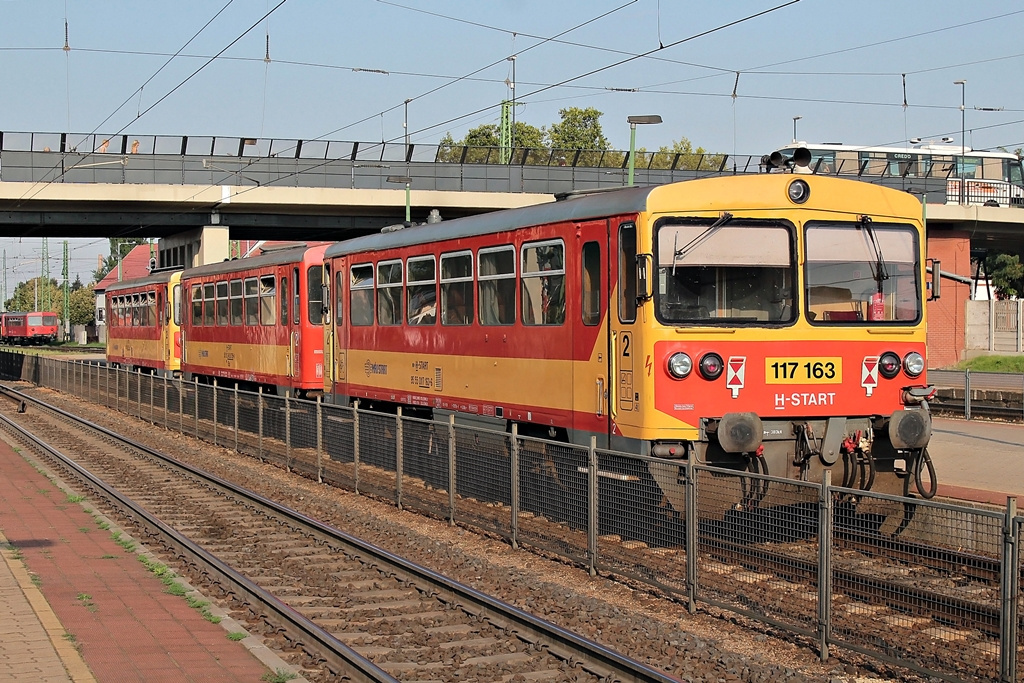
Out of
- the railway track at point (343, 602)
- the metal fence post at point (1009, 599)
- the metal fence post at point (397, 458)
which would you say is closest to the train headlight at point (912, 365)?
the railway track at point (343, 602)

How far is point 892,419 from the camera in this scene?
38.0 ft

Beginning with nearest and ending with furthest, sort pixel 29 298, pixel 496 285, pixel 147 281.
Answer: pixel 496 285
pixel 147 281
pixel 29 298

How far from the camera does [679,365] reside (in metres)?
11.1

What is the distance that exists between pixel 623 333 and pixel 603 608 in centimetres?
315

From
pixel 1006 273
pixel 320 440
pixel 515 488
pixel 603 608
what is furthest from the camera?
pixel 1006 273

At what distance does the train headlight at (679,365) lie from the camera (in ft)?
36.4

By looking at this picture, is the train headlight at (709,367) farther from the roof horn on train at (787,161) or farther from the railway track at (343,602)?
the railway track at (343,602)

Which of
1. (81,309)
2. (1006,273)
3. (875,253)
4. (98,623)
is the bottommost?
(98,623)

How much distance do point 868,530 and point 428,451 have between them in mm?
6873

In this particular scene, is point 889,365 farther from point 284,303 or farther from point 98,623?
point 284,303

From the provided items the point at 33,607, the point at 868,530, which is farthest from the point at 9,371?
the point at 868,530

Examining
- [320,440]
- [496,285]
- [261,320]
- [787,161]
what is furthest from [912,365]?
[261,320]

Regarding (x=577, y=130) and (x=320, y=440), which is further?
(x=577, y=130)

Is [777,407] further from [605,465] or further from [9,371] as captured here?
[9,371]
